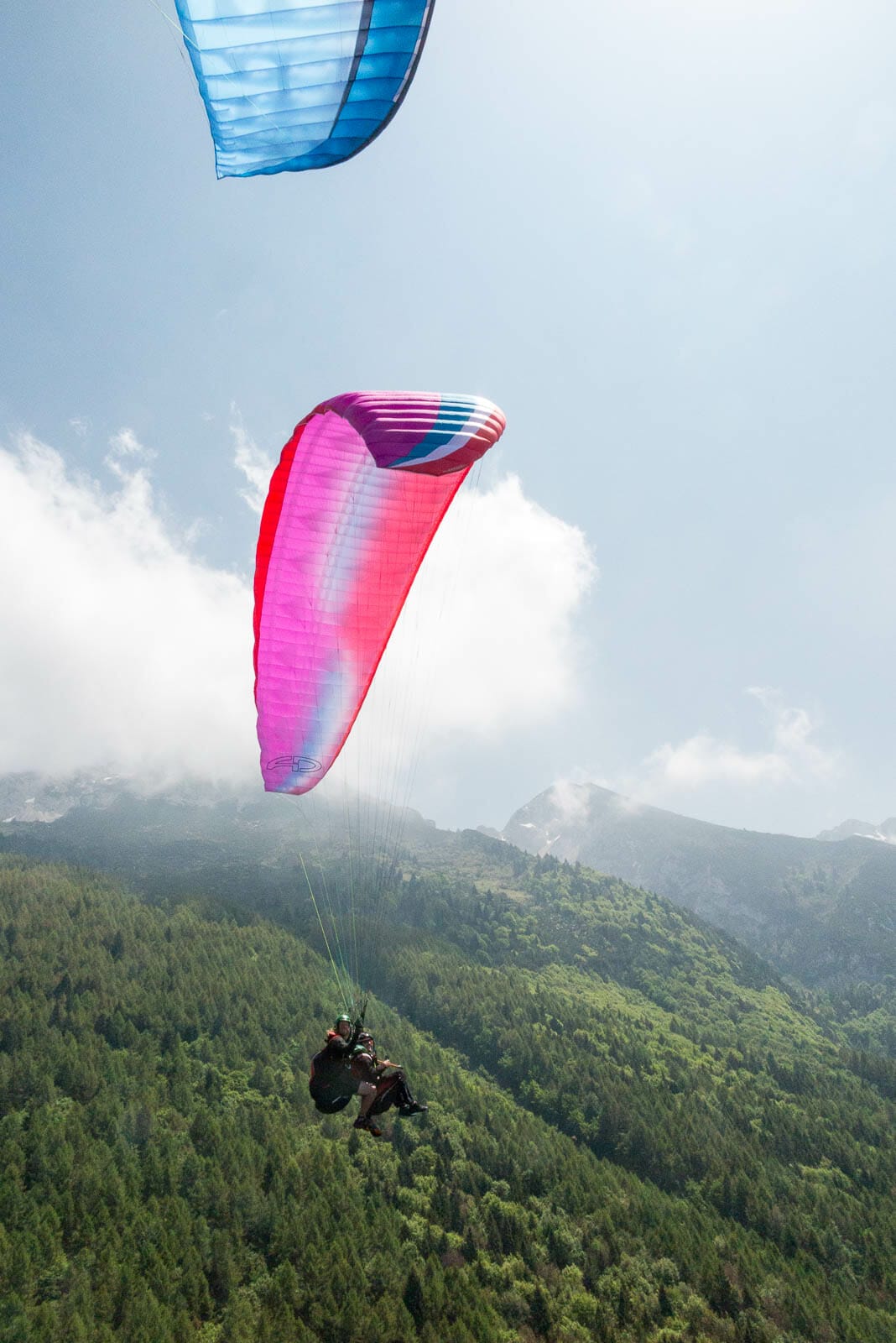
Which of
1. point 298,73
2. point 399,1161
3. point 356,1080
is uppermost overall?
point 298,73

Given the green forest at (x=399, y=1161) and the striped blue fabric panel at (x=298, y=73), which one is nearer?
the striped blue fabric panel at (x=298, y=73)

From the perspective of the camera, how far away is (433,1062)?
74.3 metres

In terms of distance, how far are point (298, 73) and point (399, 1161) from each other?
69.2 m

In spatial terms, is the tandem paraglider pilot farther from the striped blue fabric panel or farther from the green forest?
the green forest

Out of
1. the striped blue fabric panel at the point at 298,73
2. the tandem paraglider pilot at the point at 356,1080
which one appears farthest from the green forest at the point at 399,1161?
the striped blue fabric panel at the point at 298,73

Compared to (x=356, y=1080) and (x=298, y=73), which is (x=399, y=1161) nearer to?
(x=356, y=1080)

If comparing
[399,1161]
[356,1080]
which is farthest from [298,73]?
[399,1161]

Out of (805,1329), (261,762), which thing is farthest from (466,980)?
(261,762)

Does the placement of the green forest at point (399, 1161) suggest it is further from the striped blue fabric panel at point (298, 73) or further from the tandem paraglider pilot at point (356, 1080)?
the striped blue fabric panel at point (298, 73)

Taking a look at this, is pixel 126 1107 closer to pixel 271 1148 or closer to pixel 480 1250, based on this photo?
pixel 271 1148

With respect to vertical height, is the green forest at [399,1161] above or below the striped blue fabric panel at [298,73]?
below

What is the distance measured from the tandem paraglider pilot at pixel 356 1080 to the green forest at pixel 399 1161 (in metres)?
37.8

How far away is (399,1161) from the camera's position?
5612 centimetres

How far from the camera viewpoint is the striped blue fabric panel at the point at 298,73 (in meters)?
5.68
